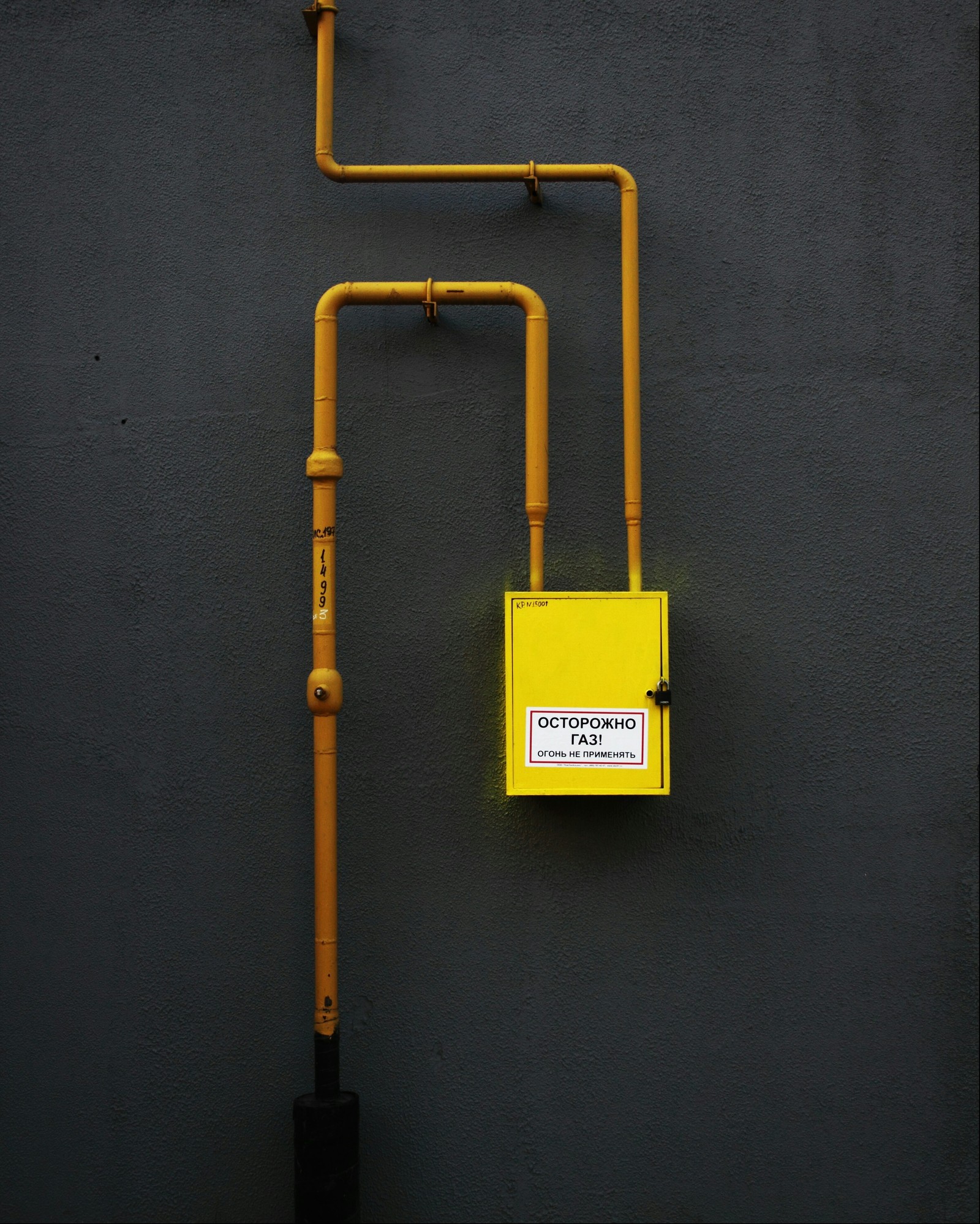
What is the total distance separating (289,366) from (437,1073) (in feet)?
6.52

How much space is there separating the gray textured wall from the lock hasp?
230 millimetres

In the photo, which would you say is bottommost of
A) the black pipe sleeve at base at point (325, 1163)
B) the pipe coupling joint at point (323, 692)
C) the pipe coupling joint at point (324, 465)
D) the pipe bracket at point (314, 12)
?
the black pipe sleeve at base at point (325, 1163)

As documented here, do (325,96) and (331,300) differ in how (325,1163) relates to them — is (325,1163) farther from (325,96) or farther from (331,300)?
(325,96)

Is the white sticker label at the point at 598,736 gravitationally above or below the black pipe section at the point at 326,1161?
above

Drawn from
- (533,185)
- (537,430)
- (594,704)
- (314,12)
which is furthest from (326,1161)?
(314,12)

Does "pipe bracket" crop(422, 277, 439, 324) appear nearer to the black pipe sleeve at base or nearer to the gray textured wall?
the gray textured wall

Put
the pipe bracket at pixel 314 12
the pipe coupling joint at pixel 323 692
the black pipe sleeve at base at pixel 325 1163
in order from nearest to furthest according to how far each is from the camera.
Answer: the black pipe sleeve at base at pixel 325 1163 < the pipe coupling joint at pixel 323 692 < the pipe bracket at pixel 314 12

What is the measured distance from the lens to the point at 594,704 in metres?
2.34

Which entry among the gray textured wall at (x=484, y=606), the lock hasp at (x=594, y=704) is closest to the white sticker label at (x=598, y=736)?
the lock hasp at (x=594, y=704)

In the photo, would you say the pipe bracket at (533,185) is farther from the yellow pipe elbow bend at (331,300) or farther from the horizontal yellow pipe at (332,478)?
the yellow pipe elbow bend at (331,300)

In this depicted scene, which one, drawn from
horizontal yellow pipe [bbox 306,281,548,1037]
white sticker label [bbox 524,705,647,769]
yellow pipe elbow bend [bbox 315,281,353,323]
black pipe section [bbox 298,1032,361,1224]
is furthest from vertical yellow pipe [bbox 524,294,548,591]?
black pipe section [bbox 298,1032,361,1224]

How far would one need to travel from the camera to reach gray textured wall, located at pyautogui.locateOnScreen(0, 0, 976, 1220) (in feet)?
8.21

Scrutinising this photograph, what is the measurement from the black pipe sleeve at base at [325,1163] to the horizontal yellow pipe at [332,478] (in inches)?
9.2

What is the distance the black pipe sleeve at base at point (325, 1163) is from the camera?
2.31 m
